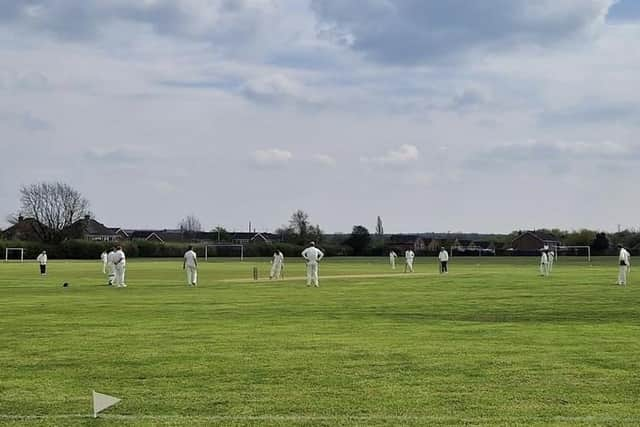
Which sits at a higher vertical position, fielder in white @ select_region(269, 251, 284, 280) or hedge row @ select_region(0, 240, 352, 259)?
hedge row @ select_region(0, 240, 352, 259)

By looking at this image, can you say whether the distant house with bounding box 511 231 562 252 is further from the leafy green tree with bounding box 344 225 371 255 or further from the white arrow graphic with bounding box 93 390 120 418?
the white arrow graphic with bounding box 93 390 120 418

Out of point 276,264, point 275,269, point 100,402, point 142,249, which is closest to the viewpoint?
point 100,402

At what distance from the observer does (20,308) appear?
22.3 meters

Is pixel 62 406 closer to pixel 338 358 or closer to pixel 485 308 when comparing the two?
pixel 338 358

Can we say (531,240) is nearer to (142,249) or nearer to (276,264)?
(142,249)

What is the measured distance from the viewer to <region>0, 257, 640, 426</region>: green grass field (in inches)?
342

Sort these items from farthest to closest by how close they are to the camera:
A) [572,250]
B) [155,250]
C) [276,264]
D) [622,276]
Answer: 1. [572,250]
2. [155,250]
3. [276,264]
4. [622,276]

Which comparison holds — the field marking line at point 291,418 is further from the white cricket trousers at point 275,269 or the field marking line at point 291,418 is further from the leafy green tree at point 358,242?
the leafy green tree at point 358,242

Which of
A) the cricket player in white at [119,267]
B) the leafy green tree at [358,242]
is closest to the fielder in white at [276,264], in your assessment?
the cricket player in white at [119,267]

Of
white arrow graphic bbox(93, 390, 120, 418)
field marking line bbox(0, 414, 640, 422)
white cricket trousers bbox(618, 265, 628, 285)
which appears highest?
white cricket trousers bbox(618, 265, 628, 285)

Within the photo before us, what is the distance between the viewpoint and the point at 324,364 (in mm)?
11773

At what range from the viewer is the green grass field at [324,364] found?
28.5 feet

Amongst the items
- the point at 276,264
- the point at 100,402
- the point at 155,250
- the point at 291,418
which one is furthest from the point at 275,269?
the point at 155,250

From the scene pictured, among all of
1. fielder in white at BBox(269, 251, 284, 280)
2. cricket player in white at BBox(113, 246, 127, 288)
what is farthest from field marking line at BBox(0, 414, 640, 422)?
fielder in white at BBox(269, 251, 284, 280)
